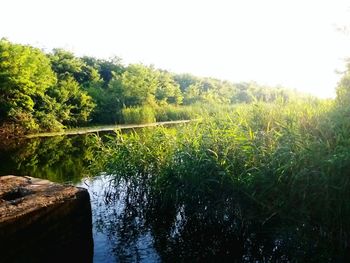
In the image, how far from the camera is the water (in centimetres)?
450

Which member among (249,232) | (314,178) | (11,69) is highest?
(11,69)

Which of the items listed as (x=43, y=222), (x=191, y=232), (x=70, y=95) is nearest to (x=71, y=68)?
(x=70, y=95)

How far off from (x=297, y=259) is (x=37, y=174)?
349 inches

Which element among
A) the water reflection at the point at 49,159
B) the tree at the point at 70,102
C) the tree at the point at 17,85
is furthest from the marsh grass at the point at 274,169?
the tree at the point at 70,102

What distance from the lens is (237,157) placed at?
17.4ft

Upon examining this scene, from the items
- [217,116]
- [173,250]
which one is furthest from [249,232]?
[217,116]

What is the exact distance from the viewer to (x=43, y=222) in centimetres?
439

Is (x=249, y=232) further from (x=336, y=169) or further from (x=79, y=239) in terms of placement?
(x=79, y=239)

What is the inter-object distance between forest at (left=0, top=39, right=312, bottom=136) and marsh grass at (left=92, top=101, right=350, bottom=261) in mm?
9223

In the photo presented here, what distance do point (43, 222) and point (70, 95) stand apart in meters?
28.3

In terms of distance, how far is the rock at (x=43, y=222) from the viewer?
4.04m

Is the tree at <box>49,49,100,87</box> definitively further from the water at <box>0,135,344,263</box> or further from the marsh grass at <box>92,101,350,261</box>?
the marsh grass at <box>92,101,350,261</box>

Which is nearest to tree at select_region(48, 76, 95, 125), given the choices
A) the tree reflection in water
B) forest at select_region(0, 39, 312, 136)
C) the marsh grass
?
forest at select_region(0, 39, 312, 136)

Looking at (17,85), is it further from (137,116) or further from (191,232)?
(191,232)
